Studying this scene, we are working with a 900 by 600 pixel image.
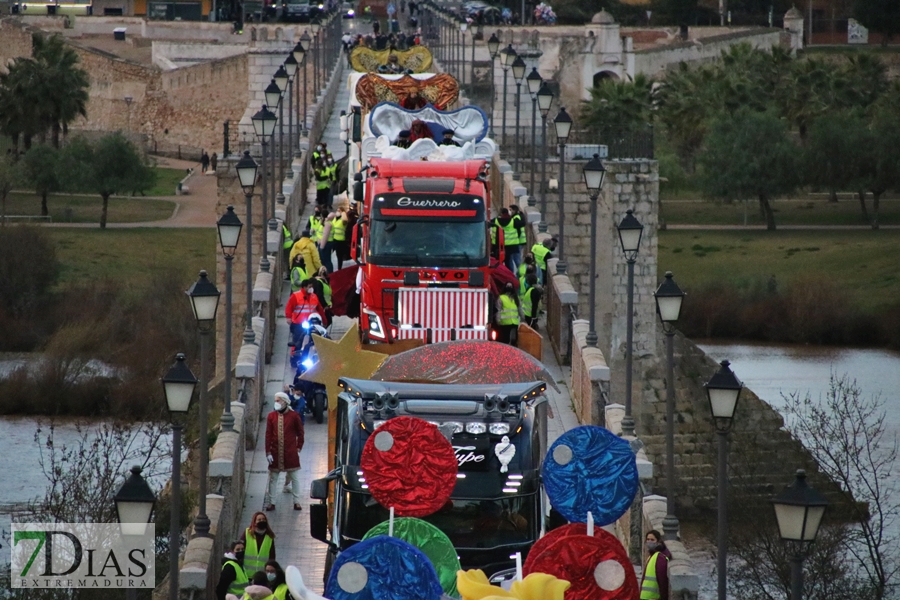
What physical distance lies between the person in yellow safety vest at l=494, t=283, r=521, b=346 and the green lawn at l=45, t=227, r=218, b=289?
32192mm

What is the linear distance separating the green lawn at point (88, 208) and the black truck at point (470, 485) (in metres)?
54.2

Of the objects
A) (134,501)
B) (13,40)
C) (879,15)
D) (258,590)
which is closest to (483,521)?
(258,590)

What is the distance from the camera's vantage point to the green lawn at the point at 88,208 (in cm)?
7200

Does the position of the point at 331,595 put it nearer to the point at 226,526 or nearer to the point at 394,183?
the point at 226,526

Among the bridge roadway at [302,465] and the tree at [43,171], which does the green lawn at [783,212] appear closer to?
the tree at [43,171]

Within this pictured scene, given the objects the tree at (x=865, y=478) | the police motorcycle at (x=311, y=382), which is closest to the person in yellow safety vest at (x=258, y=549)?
the police motorcycle at (x=311, y=382)

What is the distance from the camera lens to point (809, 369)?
5441 cm

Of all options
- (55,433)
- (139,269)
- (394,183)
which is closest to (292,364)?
(394,183)

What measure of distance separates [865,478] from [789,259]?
29318 mm

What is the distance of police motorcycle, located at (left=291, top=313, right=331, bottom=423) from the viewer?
24.3m

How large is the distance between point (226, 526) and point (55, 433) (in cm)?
2490

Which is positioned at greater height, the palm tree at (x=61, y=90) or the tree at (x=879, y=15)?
the tree at (x=879, y=15)

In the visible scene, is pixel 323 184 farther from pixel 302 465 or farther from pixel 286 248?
pixel 302 465

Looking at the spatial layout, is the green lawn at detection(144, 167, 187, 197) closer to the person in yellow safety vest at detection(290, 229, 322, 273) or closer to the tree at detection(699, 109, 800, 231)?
the tree at detection(699, 109, 800, 231)
